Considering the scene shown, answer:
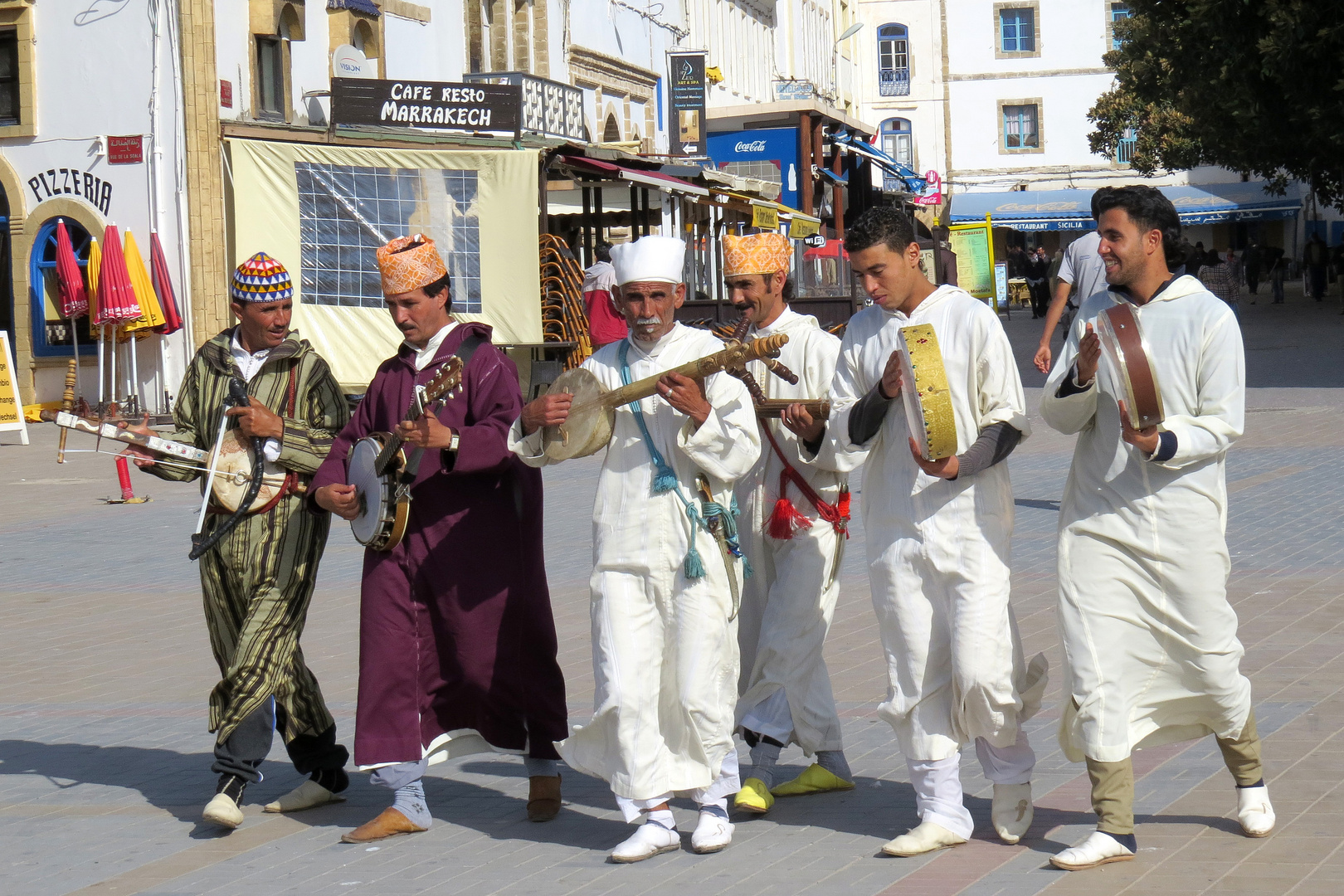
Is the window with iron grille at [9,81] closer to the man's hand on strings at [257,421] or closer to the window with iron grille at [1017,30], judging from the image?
the man's hand on strings at [257,421]

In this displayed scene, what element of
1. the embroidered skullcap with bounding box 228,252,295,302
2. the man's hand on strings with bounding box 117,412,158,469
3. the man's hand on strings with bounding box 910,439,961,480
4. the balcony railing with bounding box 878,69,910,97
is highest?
the balcony railing with bounding box 878,69,910,97

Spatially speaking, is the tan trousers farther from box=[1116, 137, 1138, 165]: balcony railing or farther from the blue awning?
box=[1116, 137, 1138, 165]: balcony railing

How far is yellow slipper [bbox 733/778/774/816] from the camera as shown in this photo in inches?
209

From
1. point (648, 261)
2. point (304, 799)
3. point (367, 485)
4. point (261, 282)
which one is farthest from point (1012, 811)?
point (261, 282)

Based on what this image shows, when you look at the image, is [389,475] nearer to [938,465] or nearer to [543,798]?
[543,798]

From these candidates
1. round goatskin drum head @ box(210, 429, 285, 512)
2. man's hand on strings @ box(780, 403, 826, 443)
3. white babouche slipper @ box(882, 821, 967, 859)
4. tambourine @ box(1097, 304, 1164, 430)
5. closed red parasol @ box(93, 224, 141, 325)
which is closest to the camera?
tambourine @ box(1097, 304, 1164, 430)

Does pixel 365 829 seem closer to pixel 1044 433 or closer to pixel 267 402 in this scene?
pixel 267 402

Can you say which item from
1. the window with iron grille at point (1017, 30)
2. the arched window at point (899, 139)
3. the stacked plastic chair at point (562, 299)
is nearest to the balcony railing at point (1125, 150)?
the window with iron grille at point (1017, 30)

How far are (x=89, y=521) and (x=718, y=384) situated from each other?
372 inches

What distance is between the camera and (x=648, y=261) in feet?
16.3

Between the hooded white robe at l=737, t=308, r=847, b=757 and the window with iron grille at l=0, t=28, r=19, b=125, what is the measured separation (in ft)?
64.6

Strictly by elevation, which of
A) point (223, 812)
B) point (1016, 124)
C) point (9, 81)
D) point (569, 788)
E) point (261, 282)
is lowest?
point (569, 788)

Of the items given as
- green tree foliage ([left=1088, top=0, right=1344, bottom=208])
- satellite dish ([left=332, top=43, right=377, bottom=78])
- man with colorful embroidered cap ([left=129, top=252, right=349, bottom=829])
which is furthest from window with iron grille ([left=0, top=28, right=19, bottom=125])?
man with colorful embroidered cap ([left=129, top=252, right=349, bottom=829])

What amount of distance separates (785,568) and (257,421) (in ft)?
5.80
